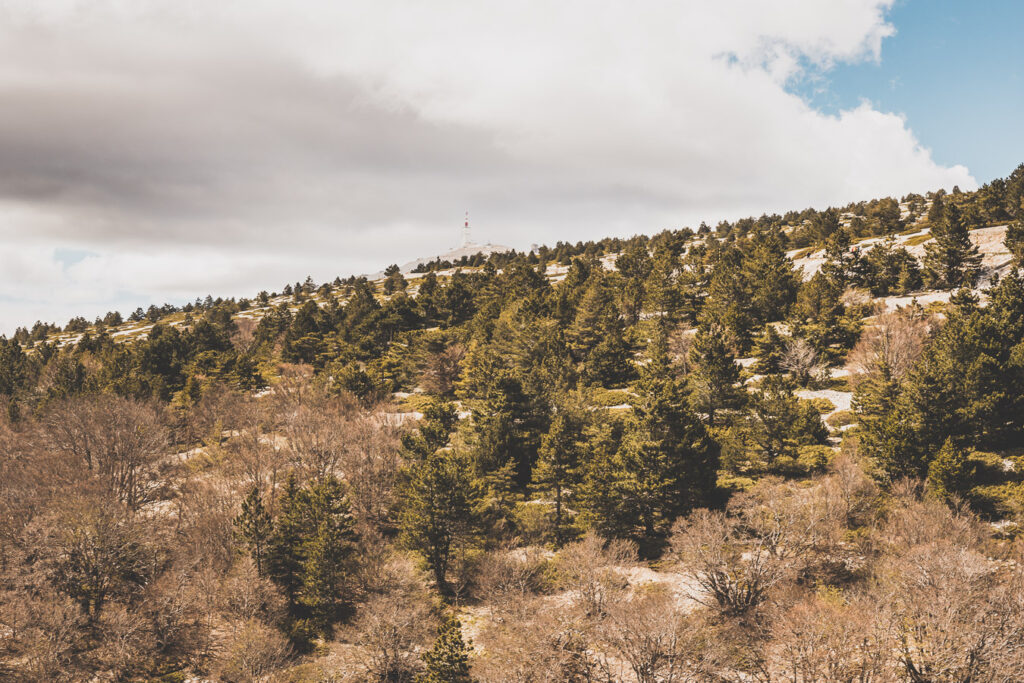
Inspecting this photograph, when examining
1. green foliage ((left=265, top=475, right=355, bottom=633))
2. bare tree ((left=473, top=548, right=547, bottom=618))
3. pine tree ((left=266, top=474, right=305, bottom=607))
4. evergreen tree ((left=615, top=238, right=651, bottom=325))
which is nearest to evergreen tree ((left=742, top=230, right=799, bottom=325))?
evergreen tree ((left=615, top=238, right=651, bottom=325))

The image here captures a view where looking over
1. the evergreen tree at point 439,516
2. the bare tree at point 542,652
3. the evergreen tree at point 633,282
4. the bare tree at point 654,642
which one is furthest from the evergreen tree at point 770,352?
the bare tree at point 542,652

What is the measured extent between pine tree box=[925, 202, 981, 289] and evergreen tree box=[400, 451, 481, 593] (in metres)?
76.9

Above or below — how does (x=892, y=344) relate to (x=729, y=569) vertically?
above

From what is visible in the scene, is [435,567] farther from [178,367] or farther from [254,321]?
[254,321]

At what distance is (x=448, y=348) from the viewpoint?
242ft

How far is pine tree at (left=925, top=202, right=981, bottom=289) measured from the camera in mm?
66750

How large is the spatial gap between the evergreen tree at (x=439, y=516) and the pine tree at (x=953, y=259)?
7691 cm

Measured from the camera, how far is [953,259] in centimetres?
6712

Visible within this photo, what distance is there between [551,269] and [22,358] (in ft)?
426

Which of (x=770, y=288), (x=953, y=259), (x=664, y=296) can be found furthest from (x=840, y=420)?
(x=953, y=259)

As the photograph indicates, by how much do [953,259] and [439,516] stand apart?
8090 centimetres

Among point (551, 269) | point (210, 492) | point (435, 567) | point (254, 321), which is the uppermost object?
point (551, 269)

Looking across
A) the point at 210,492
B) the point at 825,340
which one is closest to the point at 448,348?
the point at 210,492

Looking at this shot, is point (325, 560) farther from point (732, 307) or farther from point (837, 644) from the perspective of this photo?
point (732, 307)
